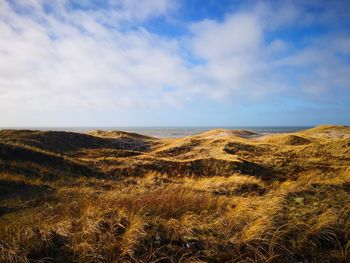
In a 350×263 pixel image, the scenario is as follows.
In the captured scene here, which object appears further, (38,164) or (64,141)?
(64,141)

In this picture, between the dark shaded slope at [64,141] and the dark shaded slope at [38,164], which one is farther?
the dark shaded slope at [64,141]

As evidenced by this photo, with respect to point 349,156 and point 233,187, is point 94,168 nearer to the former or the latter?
point 233,187

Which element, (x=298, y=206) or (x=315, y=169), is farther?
(x=315, y=169)

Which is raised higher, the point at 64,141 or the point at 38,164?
the point at 64,141

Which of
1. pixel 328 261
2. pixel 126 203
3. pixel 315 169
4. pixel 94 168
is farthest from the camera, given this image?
pixel 315 169

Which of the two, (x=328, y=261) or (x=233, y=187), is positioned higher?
(x=328, y=261)

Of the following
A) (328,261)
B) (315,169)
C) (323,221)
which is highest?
(323,221)

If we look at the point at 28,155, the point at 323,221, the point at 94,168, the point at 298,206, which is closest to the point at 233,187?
the point at 298,206

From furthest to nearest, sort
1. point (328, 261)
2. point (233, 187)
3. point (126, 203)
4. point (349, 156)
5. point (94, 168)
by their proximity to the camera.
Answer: point (349, 156) → point (94, 168) → point (233, 187) → point (126, 203) → point (328, 261)

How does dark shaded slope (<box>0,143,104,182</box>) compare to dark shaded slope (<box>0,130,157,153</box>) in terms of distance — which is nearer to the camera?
dark shaded slope (<box>0,143,104,182</box>)

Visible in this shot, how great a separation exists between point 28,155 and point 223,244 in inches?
722

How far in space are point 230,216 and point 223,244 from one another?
3.85 feet

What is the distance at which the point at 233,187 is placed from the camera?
14938 mm

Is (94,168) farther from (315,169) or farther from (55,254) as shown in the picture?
(315,169)
